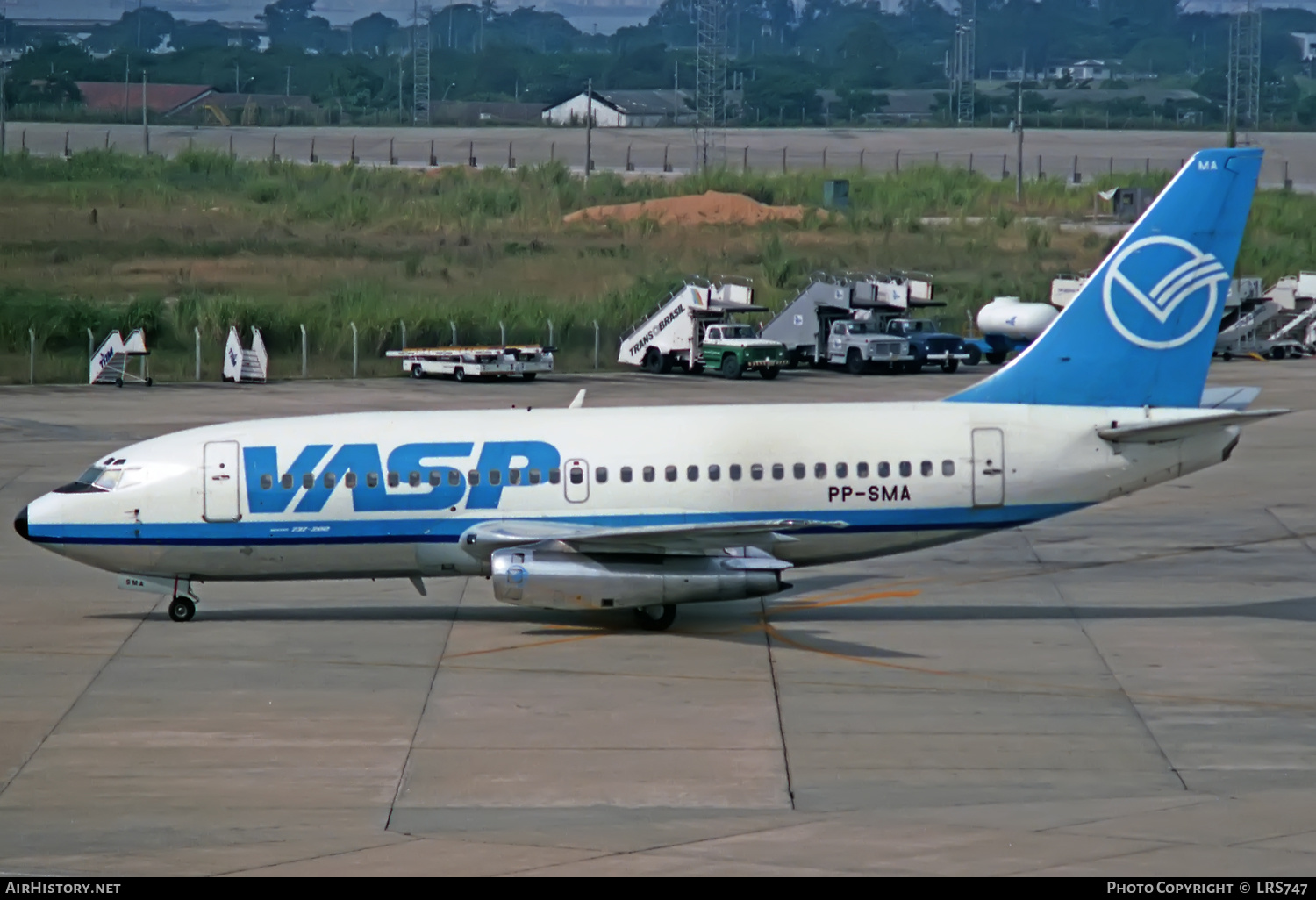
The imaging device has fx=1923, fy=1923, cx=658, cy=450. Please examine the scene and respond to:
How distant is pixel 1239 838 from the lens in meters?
18.8

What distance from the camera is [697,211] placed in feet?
393

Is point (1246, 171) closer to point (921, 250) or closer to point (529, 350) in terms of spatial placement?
point (529, 350)

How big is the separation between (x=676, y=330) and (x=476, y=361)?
9388 millimetres

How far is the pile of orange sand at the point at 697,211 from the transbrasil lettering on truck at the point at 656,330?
39.3 metres

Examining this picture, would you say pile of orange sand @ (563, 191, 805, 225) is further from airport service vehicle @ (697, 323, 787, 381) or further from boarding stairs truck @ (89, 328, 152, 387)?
boarding stairs truck @ (89, 328, 152, 387)

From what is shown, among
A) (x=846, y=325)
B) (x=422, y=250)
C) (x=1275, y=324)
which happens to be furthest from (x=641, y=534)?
(x=422, y=250)

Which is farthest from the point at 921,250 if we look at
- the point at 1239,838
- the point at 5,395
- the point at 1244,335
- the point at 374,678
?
the point at 1239,838

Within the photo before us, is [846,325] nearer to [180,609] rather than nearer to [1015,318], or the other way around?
[1015,318]

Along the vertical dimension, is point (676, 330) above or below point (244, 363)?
above

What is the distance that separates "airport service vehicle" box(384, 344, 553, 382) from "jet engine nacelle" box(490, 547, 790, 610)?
1592 inches

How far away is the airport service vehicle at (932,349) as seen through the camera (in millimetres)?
75688
